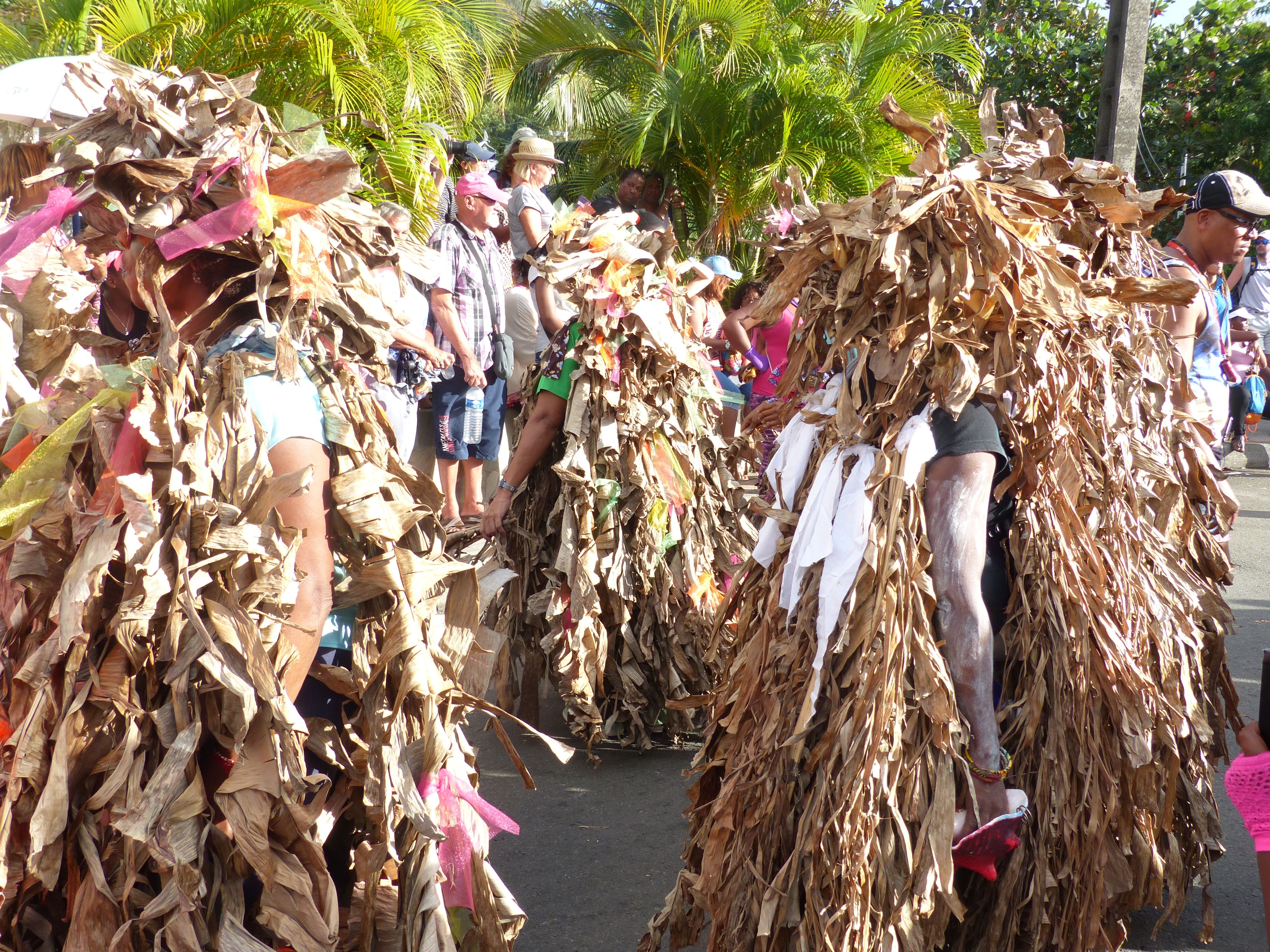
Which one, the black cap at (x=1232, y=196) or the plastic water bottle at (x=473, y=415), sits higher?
the black cap at (x=1232, y=196)

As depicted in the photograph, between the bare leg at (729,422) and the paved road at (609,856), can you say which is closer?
the paved road at (609,856)

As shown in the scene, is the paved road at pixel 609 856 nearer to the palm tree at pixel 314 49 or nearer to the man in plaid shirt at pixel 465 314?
the man in plaid shirt at pixel 465 314

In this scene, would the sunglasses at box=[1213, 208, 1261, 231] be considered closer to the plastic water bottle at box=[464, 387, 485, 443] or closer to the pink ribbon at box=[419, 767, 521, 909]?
Result: the pink ribbon at box=[419, 767, 521, 909]

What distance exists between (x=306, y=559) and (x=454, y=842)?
0.66 m

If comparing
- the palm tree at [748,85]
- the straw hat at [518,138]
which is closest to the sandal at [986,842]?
the straw hat at [518,138]

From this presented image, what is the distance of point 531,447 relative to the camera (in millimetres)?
4336

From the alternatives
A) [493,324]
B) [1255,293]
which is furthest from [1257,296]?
[493,324]

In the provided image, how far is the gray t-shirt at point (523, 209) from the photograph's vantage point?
7.13m

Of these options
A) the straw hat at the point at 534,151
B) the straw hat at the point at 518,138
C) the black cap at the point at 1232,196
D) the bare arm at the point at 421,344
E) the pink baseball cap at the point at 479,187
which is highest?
the straw hat at the point at 518,138

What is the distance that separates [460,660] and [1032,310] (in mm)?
1503

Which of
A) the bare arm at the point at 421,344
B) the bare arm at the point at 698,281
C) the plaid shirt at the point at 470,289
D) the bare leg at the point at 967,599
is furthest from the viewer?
the plaid shirt at the point at 470,289

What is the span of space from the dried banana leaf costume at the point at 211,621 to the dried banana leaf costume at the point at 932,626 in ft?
2.43

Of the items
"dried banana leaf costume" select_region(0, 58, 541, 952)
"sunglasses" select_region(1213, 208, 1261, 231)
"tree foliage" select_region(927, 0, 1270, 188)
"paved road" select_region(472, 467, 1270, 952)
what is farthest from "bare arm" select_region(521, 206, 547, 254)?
"tree foliage" select_region(927, 0, 1270, 188)

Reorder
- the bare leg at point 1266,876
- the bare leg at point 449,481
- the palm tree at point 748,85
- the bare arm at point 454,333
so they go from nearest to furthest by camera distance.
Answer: the bare leg at point 1266,876, the bare arm at point 454,333, the bare leg at point 449,481, the palm tree at point 748,85
